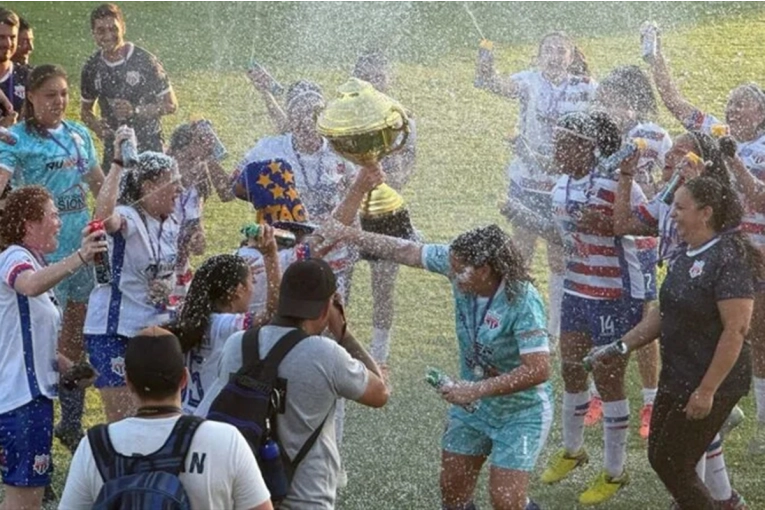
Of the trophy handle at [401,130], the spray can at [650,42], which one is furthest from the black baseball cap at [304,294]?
the spray can at [650,42]

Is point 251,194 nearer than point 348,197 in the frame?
No

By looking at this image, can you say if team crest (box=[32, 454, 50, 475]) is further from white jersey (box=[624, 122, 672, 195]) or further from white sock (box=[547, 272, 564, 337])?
white sock (box=[547, 272, 564, 337])

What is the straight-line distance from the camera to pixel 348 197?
293 inches

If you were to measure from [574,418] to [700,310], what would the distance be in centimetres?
149

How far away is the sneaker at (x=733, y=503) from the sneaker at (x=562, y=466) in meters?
1.00

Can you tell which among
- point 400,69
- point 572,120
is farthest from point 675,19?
point 572,120

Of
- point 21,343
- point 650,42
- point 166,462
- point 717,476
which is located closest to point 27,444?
point 21,343

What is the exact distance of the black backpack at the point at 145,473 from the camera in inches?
195

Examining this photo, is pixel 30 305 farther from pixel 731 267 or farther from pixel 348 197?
pixel 731 267

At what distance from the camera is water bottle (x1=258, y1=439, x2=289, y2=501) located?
5895 millimetres

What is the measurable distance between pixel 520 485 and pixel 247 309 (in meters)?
1.32

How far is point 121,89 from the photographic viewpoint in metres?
11.3

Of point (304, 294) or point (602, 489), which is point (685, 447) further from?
point (304, 294)

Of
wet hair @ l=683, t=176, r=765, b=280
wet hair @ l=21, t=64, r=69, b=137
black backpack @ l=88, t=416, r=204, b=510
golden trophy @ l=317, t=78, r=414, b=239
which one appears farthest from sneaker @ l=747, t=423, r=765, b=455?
black backpack @ l=88, t=416, r=204, b=510
